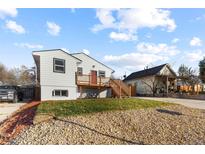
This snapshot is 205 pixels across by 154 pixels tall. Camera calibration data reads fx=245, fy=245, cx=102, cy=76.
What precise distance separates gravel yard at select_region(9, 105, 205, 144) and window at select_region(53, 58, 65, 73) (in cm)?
1160

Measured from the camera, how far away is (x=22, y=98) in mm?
24141

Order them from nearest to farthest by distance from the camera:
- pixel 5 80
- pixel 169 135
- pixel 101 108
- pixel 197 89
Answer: pixel 169 135
pixel 101 108
pixel 197 89
pixel 5 80

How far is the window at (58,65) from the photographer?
20403 mm

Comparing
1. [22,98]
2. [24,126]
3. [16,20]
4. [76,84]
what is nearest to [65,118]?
[24,126]

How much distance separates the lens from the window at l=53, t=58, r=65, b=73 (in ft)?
66.9

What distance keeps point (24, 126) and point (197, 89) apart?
26.5 m

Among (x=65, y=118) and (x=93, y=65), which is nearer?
(x=65, y=118)

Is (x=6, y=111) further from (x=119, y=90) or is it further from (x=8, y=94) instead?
(x=119, y=90)

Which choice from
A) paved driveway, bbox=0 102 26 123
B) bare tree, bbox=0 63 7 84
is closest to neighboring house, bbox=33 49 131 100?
paved driveway, bbox=0 102 26 123

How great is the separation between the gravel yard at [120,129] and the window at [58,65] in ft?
38.1

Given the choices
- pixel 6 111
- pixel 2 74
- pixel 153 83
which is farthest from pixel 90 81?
pixel 2 74
